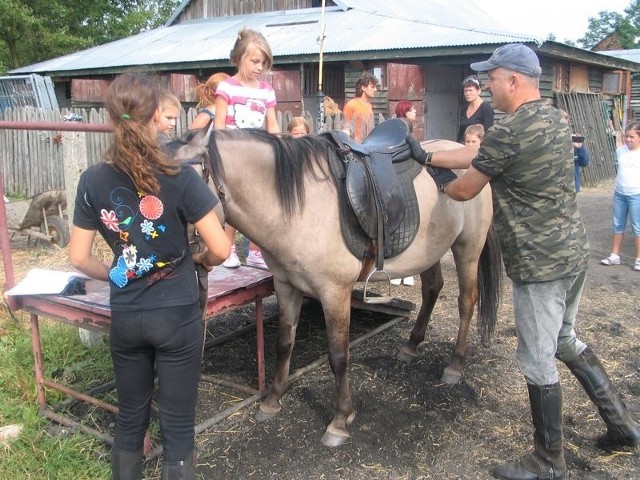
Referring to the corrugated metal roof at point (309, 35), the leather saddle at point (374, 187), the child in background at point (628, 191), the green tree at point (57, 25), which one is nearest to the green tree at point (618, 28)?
the corrugated metal roof at point (309, 35)

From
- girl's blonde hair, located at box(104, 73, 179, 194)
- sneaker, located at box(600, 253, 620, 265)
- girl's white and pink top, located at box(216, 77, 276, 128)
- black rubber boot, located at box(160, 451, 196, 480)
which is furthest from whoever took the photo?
sneaker, located at box(600, 253, 620, 265)

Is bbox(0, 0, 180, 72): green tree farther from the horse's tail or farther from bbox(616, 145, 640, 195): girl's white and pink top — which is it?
the horse's tail

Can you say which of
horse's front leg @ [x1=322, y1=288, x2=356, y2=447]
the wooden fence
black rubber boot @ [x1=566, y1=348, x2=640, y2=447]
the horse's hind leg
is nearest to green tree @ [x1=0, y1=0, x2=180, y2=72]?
the wooden fence

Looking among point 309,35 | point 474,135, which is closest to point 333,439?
point 474,135

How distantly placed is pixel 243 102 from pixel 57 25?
22491 mm

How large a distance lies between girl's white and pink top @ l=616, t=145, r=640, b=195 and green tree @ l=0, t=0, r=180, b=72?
19.3 meters

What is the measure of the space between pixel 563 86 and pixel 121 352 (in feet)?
45.2

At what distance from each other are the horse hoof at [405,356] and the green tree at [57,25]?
19.8 meters

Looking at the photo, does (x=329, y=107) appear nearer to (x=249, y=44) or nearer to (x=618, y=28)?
(x=249, y=44)

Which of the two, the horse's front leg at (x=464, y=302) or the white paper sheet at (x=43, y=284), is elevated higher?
the white paper sheet at (x=43, y=284)

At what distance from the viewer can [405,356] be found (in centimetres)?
407

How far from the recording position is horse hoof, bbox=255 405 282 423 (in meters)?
3.27

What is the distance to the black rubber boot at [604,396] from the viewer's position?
2.85 m

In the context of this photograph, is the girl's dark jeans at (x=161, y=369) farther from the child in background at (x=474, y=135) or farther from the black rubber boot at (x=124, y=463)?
the child in background at (x=474, y=135)
